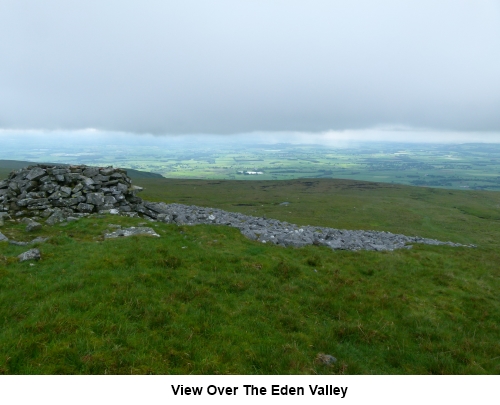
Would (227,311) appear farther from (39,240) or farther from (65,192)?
(65,192)

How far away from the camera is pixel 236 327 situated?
1010 cm

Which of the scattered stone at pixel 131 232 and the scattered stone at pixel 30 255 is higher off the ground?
the scattered stone at pixel 30 255

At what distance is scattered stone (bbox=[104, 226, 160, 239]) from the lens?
19562 millimetres

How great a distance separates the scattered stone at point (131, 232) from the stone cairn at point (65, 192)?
586 cm

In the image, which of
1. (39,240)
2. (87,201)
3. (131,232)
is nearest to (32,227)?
(39,240)

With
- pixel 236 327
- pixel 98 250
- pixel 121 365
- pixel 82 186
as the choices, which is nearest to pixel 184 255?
pixel 98 250

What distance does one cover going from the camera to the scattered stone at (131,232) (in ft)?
64.2

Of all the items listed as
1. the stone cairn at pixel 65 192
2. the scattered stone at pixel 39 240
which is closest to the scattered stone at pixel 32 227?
the stone cairn at pixel 65 192

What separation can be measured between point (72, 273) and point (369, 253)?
19932 mm

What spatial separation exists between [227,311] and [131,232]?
468 inches

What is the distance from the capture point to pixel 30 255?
47.2 feet

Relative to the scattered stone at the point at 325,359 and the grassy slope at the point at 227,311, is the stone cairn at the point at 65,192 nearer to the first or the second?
the grassy slope at the point at 227,311

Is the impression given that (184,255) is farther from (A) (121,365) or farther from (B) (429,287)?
(B) (429,287)
